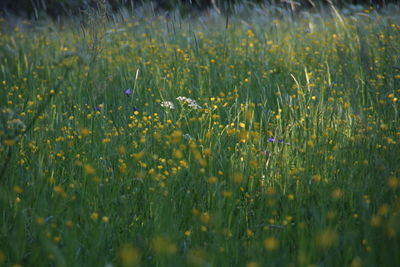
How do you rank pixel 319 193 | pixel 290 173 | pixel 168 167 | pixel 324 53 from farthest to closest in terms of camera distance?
pixel 324 53 < pixel 168 167 < pixel 290 173 < pixel 319 193

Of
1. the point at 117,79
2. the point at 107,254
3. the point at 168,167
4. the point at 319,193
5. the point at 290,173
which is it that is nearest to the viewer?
the point at 107,254

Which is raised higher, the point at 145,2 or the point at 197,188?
the point at 145,2

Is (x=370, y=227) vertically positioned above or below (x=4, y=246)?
below

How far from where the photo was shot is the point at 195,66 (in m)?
3.82

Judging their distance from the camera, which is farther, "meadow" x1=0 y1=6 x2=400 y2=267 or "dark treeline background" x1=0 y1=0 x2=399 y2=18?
"dark treeline background" x1=0 y1=0 x2=399 y2=18

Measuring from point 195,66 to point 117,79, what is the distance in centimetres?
72

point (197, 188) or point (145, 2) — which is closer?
point (197, 188)

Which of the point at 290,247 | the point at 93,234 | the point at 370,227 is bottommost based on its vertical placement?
the point at 290,247

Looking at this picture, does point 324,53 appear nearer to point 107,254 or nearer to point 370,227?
point 370,227

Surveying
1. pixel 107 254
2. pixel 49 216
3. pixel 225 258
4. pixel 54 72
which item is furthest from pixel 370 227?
pixel 54 72

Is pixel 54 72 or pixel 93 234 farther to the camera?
pixel 54 72

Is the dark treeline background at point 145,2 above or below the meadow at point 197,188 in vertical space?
above

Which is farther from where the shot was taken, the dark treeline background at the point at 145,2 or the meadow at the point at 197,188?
the dark treeline background at the point at 145,2

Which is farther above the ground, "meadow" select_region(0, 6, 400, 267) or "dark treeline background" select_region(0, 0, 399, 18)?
"dark treeline background" select_region(0, 0, 399, 18)
